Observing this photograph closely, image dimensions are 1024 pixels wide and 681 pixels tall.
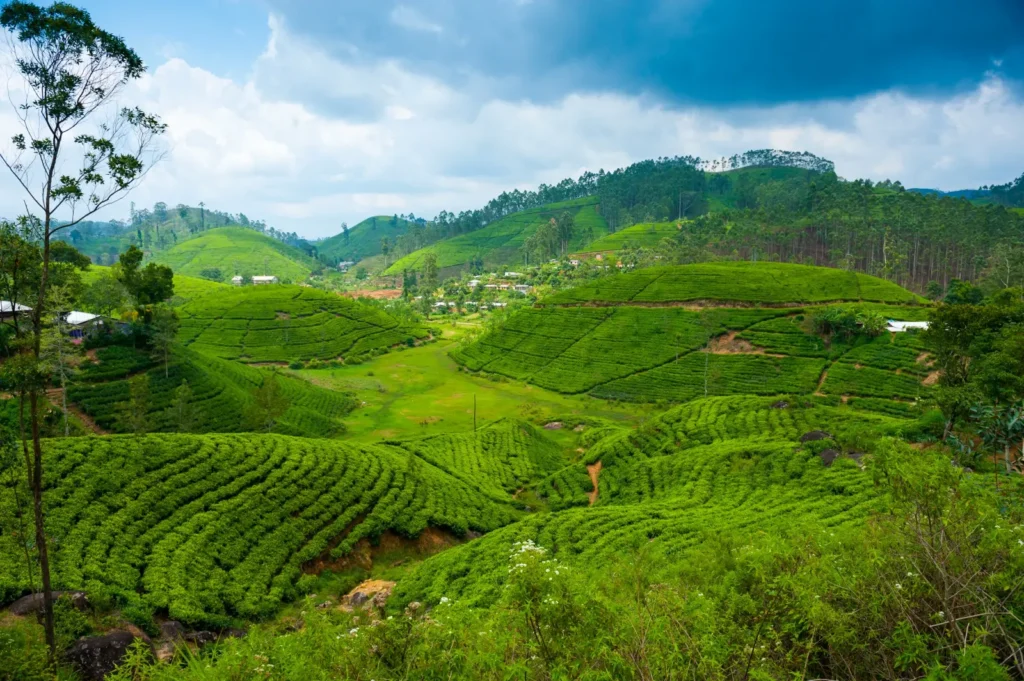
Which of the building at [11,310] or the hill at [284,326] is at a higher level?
the building at [11,310]

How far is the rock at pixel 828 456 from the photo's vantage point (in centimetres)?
2911

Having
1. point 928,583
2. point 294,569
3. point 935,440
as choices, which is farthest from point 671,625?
point 935,440

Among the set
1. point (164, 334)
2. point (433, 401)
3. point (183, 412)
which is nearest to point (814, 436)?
point (433, 401)

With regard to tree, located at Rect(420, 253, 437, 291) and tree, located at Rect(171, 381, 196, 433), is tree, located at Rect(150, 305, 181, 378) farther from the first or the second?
tree, located at Rect(420, 253, 437, 291)

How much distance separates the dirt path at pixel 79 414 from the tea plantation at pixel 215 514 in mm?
17921

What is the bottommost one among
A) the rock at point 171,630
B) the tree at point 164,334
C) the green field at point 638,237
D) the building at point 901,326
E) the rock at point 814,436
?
the rock at point 171,630

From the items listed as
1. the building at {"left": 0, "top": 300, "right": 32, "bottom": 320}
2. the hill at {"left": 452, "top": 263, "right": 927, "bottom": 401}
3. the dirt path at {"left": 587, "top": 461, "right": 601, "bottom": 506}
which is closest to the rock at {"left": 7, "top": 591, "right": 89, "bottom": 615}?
the building at {"left": 0, "top": 300, "right": 32, "bottom": 320}

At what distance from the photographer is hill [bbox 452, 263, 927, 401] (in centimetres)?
6531

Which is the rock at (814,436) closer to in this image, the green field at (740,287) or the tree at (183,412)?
the tree at (183,412)

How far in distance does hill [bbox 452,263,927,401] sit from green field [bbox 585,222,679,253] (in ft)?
234

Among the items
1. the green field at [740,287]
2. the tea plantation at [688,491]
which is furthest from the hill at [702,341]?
the tea plantation at [688,491]

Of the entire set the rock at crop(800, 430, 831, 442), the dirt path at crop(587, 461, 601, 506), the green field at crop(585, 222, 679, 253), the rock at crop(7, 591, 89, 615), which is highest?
the green field at crop(585, 222, 679, 253)

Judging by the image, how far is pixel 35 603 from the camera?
1695 centimetres

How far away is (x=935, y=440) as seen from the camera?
30.5 meters
